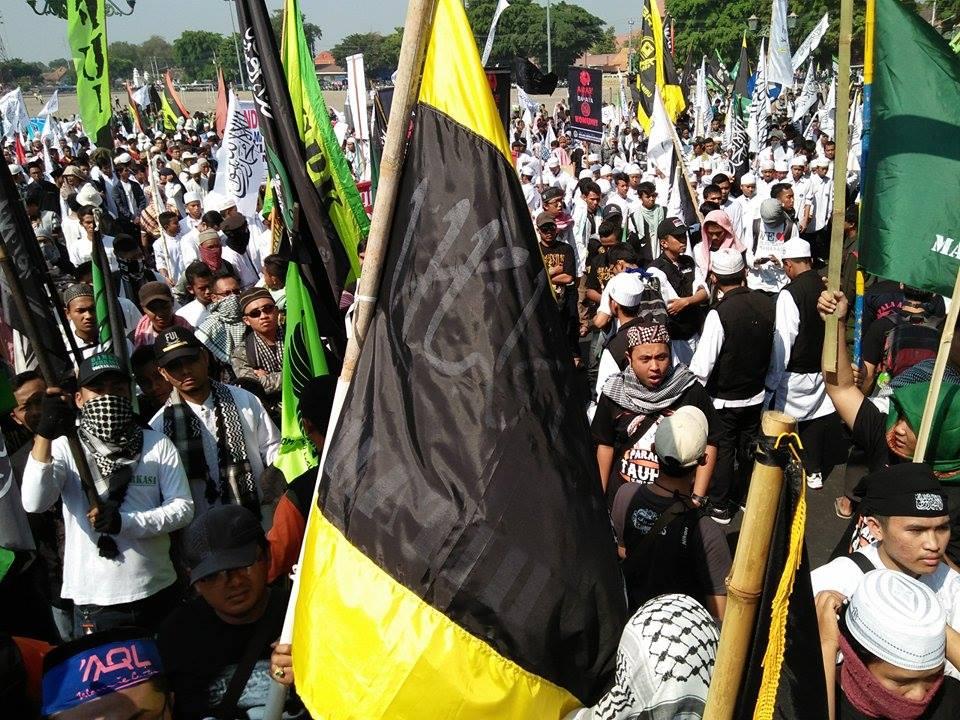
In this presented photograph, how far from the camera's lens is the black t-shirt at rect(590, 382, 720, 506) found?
349cm

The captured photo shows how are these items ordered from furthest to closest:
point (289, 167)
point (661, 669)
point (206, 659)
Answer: point (289, 167)
point (206, 659)
point (661, 669)

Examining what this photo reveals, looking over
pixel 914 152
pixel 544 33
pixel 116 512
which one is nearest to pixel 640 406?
pixel 914 152

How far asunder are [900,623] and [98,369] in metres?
2.98

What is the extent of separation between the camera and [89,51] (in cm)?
575

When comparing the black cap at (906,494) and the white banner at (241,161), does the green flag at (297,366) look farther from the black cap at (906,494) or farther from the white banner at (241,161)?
the white banner at (241,161)

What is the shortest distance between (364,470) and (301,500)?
1.12 m

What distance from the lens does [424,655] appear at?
172 cm

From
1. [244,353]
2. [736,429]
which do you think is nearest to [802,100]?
[736,429]

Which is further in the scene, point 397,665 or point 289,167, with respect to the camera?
point 289,167

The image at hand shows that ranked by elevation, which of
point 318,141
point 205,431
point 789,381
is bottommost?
point 789,381

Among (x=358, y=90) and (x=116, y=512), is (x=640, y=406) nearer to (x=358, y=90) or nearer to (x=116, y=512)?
(x=116, y=512)

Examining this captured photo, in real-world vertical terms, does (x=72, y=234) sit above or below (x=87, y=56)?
below

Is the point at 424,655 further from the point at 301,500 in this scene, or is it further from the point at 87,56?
the point at 87,56

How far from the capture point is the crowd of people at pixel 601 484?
2031 mm
